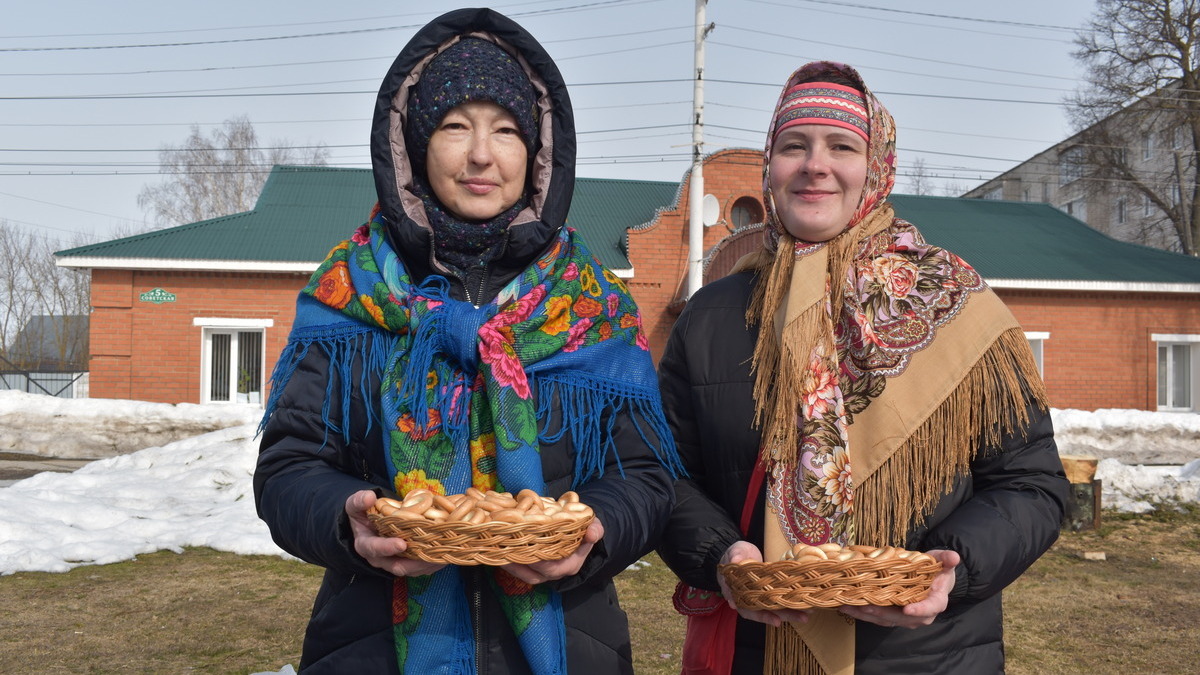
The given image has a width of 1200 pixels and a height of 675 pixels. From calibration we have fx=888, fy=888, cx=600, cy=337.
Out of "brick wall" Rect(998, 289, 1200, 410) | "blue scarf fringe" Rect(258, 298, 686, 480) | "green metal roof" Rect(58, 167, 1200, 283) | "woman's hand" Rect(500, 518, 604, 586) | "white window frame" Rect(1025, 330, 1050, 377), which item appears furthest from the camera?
"brick wall" Rect(998, 289, 1200, 410)

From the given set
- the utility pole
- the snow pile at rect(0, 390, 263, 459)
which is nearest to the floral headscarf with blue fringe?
the utility pole

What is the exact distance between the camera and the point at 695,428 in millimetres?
2314

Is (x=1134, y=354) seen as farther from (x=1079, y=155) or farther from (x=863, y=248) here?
(x=863, y=248)

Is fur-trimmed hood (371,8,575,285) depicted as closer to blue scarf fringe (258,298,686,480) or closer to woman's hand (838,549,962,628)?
blue scarf fringe (258,298,686,480)

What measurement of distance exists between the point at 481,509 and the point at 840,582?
712mm

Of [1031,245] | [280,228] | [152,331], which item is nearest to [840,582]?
[152,331]

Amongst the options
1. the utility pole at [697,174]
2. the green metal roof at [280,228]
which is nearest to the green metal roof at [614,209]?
the utility pole at [697,174]

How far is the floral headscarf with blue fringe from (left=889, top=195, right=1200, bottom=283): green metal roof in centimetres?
1815

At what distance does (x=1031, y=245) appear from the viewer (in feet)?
67.8

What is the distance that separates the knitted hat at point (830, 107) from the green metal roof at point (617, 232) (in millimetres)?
15331

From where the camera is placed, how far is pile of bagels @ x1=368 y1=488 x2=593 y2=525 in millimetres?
1583

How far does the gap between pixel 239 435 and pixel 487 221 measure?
10544mm

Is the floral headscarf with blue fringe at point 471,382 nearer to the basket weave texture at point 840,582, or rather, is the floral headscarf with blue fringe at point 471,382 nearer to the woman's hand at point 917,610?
the basket weave texture at point 840,582

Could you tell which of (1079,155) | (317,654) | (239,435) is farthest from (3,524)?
(1079,155)
